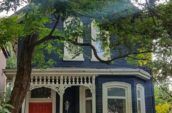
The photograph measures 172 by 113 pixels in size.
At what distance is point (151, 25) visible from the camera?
10.0 m

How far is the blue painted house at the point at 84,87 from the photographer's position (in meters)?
16.0

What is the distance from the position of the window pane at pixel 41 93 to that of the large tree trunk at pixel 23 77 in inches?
272

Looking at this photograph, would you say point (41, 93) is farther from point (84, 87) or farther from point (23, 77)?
point (23, 77)

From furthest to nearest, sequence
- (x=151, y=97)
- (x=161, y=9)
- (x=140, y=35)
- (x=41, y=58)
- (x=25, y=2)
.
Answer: (x=151, y=97) < (x=41, y=58) < (x=140, y=35) < (x=161, y=9) < (x=25, y=2)

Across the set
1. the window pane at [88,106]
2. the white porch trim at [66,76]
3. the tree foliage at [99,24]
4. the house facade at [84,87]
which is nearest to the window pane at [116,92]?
the house facade at [84,87]

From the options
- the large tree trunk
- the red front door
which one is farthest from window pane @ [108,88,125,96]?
the large tree trunk

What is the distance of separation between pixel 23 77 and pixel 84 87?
7.65m

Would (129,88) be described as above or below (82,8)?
below

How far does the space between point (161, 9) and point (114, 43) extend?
2.34m

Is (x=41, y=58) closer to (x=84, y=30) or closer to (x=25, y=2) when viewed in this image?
(x=84, y=30)

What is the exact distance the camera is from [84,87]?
17.0 m

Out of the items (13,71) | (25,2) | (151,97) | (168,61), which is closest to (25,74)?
(25,2)

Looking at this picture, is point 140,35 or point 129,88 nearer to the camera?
point 140,35

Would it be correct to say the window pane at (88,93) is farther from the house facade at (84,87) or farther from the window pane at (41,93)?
the window pane at (41,93)
